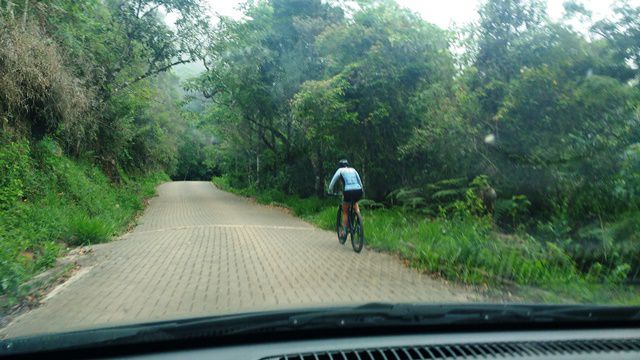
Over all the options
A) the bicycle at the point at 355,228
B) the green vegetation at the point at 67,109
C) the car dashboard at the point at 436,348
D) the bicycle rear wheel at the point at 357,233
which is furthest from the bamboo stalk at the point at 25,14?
the car dashboard at the point at 436,348

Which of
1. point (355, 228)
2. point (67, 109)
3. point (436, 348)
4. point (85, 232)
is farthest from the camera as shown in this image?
point (67, 109)

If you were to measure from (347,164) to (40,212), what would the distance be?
6.75 meters

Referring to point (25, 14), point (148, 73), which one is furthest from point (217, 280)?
point (148, 73)

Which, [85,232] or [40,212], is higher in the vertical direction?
[40,212]

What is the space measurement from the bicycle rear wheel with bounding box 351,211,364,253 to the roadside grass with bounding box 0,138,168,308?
5.70 m

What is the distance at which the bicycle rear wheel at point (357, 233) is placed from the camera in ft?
35.7

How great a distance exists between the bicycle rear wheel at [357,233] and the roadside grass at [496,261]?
1.89 feet

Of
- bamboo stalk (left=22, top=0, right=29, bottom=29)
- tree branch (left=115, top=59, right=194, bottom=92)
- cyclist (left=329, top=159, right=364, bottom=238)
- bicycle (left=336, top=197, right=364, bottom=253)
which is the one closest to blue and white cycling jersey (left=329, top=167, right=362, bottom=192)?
cyclist (left=329, top=159, right=364, bottom=238)

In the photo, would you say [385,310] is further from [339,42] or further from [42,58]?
[339,42]

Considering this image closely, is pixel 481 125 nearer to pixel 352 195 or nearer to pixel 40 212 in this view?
pixel 352 195

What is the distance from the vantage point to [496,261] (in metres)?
8.12

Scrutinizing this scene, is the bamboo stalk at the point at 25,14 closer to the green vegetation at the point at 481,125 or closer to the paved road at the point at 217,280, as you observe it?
the paved road at the point at 217,280

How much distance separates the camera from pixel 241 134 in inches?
1412

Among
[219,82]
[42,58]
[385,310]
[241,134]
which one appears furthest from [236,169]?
[385,310]
